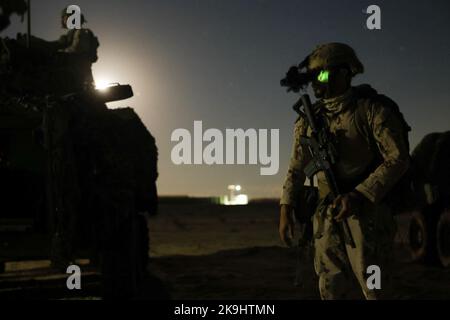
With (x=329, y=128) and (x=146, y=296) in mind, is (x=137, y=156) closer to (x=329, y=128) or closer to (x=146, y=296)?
(x=146, y=296)

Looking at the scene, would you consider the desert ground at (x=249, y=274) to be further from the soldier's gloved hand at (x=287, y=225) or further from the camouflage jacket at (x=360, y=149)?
the camouflage jacket at (x=360, y=149)

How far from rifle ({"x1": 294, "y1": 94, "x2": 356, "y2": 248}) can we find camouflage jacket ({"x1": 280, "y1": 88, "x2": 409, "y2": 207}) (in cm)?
5

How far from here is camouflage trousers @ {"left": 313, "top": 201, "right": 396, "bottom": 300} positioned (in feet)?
9.65

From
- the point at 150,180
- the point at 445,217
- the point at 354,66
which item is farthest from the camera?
the point at 445,217

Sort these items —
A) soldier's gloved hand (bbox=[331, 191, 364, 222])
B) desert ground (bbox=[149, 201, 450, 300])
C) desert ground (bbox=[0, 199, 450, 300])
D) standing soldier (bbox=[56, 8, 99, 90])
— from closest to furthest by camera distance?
1. soldier's gloved hand (bbox=[331, 191, 364, 222])
2. desert ground (bbox=[0, 199, 450, 300])
3. desert ground (bbox=[149, 201, 450, 300])
4. standing soldier (bbox=[56, 8, 99, 90])

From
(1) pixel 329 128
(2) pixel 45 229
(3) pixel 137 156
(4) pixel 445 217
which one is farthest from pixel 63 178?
(4) pixel 445 217

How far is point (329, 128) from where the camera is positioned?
317 cm

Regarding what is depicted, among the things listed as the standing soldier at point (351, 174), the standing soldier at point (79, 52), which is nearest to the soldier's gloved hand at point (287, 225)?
the standing soldier at point (351, 174)

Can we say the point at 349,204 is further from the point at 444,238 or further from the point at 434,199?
the point at 444,238

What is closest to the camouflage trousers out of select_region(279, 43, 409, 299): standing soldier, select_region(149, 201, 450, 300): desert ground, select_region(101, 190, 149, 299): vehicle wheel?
select_region(279, 43, 409, 299): standing soldier

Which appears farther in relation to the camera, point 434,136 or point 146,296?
point 434,136

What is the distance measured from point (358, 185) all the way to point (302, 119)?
25.5 inches

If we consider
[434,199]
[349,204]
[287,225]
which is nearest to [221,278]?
[434,199]

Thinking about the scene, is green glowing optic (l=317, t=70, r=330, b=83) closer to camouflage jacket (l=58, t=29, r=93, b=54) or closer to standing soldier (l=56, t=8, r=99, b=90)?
standing soldier (l=56, t=8, r=99, b=90)
